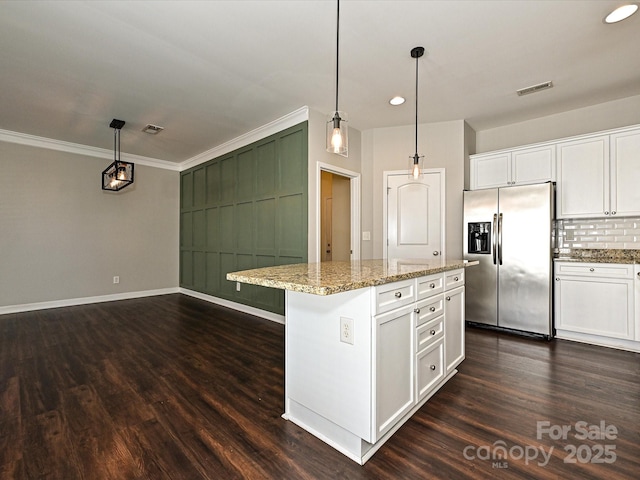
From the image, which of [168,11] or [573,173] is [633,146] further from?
[168,11]

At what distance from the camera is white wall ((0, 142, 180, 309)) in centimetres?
474

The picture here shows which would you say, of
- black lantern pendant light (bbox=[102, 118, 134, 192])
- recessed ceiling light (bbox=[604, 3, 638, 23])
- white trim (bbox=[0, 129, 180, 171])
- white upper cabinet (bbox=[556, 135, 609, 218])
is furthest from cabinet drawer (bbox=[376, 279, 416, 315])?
white trim (bbox=[0, 129, 180, 171])

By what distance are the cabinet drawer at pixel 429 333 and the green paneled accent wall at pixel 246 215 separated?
201 centimetres

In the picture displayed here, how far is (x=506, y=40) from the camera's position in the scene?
253 cm

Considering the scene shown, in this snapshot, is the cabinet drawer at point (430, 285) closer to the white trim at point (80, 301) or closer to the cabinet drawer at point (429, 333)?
the cabinet drawer at point (429, 333)

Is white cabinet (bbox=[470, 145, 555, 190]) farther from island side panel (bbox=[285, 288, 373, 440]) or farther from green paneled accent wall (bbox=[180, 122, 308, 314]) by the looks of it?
island side panel (bbox=[285, 288, 373, 440])

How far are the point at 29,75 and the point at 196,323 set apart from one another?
3190 millimetres

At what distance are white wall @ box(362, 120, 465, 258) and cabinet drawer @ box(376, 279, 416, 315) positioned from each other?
8.67 ft

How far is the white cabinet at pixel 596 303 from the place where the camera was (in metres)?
3.13

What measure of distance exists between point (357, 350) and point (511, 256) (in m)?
3.01

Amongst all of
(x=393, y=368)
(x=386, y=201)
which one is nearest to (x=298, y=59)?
(x=386, y=201)

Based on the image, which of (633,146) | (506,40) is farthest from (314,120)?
(633,146)

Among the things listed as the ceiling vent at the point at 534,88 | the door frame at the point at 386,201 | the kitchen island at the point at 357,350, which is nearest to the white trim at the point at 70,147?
the door frame at the point at 386,201

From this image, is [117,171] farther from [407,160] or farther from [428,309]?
[428,309]
